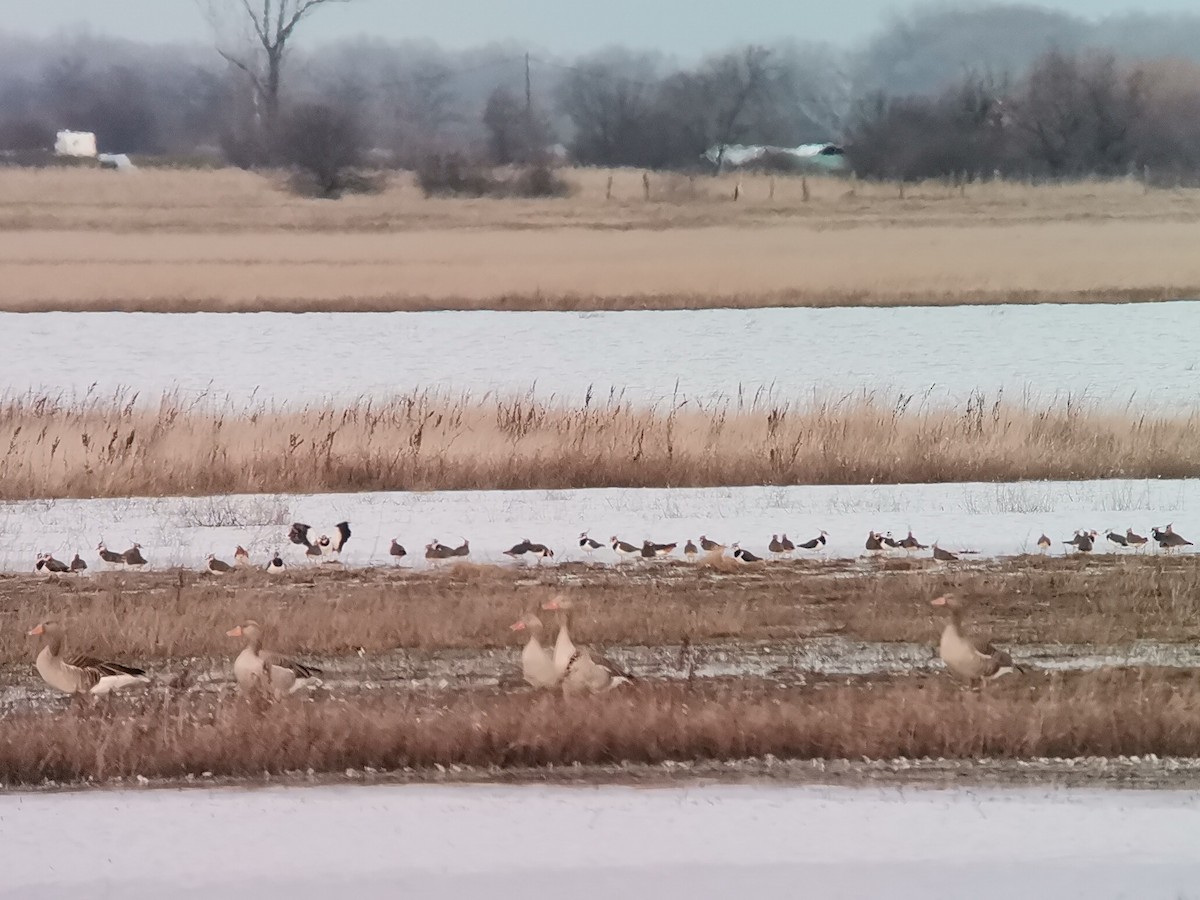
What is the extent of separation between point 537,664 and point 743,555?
0.58 m

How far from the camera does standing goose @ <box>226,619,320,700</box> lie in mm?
2650

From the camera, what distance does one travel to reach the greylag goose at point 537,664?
8.78ft

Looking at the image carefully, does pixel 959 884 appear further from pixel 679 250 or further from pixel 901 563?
pixel 679 250

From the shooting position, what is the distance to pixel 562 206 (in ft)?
9.77

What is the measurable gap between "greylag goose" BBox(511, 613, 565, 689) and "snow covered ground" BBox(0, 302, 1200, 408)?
0.63 meters

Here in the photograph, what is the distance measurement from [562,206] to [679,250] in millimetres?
312

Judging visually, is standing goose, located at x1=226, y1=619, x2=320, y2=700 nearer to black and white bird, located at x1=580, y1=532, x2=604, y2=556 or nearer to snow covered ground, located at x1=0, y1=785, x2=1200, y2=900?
snow covered ground, located at x1=0, y1=785, x2=1200, y2=900

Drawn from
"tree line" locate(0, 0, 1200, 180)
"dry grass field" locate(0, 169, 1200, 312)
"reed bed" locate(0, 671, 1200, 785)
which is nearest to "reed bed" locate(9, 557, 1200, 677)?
"reed bed" locate(0, 671, 1200, 785)

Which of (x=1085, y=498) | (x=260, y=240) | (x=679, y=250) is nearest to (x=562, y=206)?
(x=679, y=250)

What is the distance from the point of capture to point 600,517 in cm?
293

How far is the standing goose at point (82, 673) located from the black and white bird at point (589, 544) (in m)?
1.02

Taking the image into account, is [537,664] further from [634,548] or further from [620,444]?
[620,444]

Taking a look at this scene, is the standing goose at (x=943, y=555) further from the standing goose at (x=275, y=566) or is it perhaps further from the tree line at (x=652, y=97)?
the standing goose at (x=275, y=566)

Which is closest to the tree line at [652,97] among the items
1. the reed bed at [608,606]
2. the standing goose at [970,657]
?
the reed bed at [608,606]
